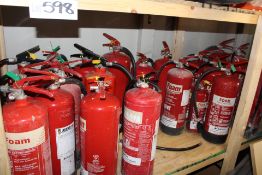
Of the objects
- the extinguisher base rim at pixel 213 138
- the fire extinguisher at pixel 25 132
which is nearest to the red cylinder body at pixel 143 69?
the extinguisher base rim at pixel 213 138

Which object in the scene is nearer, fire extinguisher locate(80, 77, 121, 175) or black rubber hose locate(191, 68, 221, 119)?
fire extinguisher locate(80, 77, 121, 175)

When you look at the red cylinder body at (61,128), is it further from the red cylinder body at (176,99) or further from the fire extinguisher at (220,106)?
the fire extinguisher at (220,106)

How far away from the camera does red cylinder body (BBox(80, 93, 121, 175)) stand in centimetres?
63

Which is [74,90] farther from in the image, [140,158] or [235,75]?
[235,75]

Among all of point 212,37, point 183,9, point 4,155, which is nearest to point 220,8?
point 183,9

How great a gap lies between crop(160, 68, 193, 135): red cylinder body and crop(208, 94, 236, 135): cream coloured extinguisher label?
0.39 feet

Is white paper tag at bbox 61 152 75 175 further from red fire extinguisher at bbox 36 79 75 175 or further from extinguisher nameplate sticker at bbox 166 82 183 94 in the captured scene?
extinguisher nameplate sticker at bbox 166 82 183 94

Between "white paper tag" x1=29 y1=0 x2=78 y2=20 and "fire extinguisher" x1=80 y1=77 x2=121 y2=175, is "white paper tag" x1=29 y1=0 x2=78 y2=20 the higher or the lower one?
the higher one

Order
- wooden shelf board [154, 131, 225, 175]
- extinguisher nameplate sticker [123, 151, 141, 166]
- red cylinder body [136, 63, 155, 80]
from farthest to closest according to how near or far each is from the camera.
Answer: red cylinder body [136, 63, 155, 80], wooden shelf board [154, 131, 225, 175], extinguisher nameplate sticker [123, 151, 141, 166]

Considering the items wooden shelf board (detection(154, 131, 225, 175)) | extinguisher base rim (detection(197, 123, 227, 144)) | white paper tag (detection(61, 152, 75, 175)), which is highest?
white paper tag (detection(61, 152, 75, 175))

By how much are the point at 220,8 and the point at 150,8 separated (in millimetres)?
294

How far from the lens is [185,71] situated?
0.96 meters

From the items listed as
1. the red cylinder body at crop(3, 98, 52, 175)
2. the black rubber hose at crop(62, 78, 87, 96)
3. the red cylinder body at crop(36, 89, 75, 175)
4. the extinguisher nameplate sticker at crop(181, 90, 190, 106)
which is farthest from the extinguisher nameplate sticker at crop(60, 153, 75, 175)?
the extinguisher nameplate sticker at crop(181, 90, 190, 106)

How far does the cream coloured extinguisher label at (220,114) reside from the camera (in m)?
0.93
